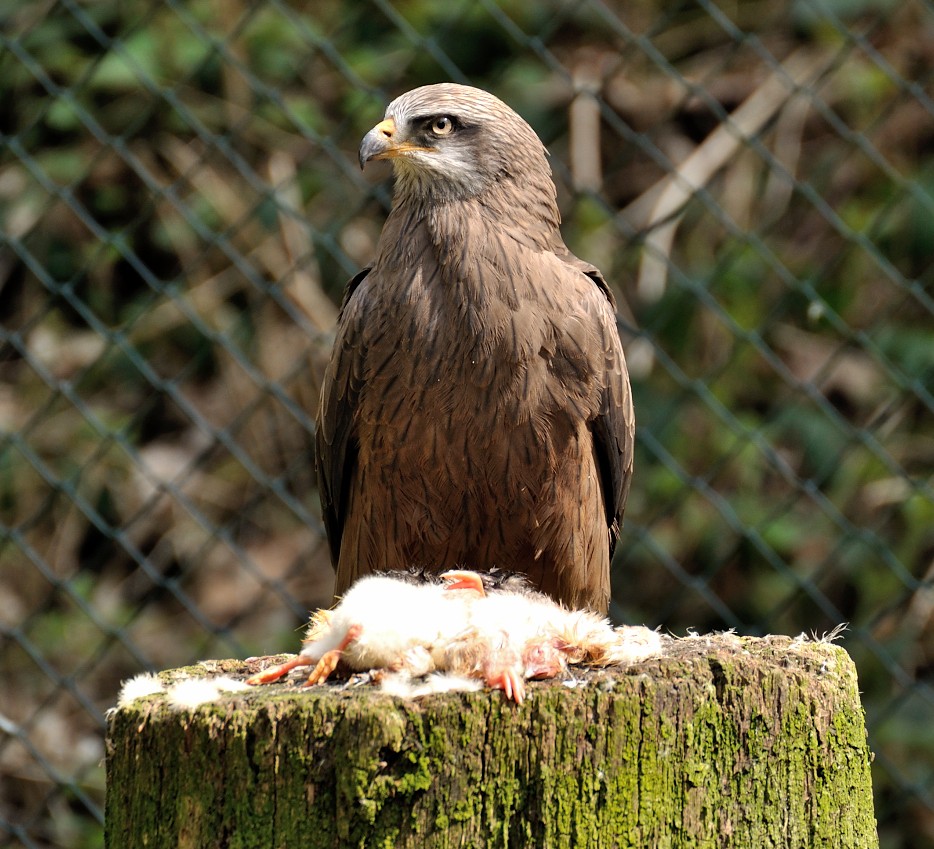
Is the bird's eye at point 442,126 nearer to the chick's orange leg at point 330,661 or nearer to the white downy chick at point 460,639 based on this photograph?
the white downy chick at point 460,639

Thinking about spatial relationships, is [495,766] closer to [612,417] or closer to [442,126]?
[612,417]

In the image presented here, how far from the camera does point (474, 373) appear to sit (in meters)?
2.98

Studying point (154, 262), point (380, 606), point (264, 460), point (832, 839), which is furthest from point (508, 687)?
point (154, 262)

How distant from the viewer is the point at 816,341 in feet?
18.6

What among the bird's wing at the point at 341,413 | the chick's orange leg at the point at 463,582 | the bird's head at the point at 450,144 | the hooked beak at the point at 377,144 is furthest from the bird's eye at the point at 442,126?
the chick's orange leg at the point at 463,582

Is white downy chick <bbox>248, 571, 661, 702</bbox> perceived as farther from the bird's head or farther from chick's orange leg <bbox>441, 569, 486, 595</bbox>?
the bird's head

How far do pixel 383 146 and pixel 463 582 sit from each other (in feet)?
3.90

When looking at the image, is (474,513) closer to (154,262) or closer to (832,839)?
(832,839)

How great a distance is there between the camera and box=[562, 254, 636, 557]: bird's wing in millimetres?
3193

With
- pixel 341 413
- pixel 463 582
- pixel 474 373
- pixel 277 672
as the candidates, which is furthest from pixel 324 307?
pixel 277 672

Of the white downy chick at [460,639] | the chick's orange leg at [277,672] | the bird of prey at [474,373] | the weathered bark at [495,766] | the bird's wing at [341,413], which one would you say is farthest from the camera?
the bird's wing at [341,413]

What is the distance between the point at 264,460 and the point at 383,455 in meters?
2.71

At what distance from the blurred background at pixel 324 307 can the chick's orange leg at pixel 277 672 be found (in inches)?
103

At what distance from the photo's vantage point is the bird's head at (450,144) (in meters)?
3.16
